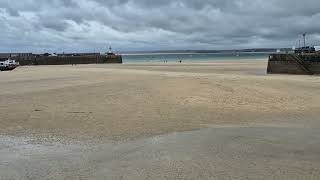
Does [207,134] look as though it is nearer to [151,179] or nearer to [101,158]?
[101,158]

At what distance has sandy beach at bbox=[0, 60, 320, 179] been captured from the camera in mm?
8375

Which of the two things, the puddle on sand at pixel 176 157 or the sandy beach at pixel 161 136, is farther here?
the sandy beach at pixel 161 136

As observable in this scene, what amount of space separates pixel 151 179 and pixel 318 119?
8.45 m

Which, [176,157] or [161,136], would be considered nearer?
[176,157]

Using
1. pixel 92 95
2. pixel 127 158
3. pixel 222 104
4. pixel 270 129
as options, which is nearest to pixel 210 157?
pixel 127 158

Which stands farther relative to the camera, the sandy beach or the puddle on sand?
the sandy beach

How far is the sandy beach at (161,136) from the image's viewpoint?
8.38 metres

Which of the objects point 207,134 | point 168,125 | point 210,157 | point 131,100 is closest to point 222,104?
point 131,100

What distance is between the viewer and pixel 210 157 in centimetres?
930

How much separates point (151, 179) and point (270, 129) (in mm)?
5830

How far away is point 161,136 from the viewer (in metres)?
11.7

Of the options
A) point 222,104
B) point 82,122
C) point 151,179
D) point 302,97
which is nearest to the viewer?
point 151,179

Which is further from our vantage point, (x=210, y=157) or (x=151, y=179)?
(x=210, y=157)

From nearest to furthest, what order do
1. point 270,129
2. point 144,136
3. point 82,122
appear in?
1. point 144,136
2. point 270,129
3. point 82,122
